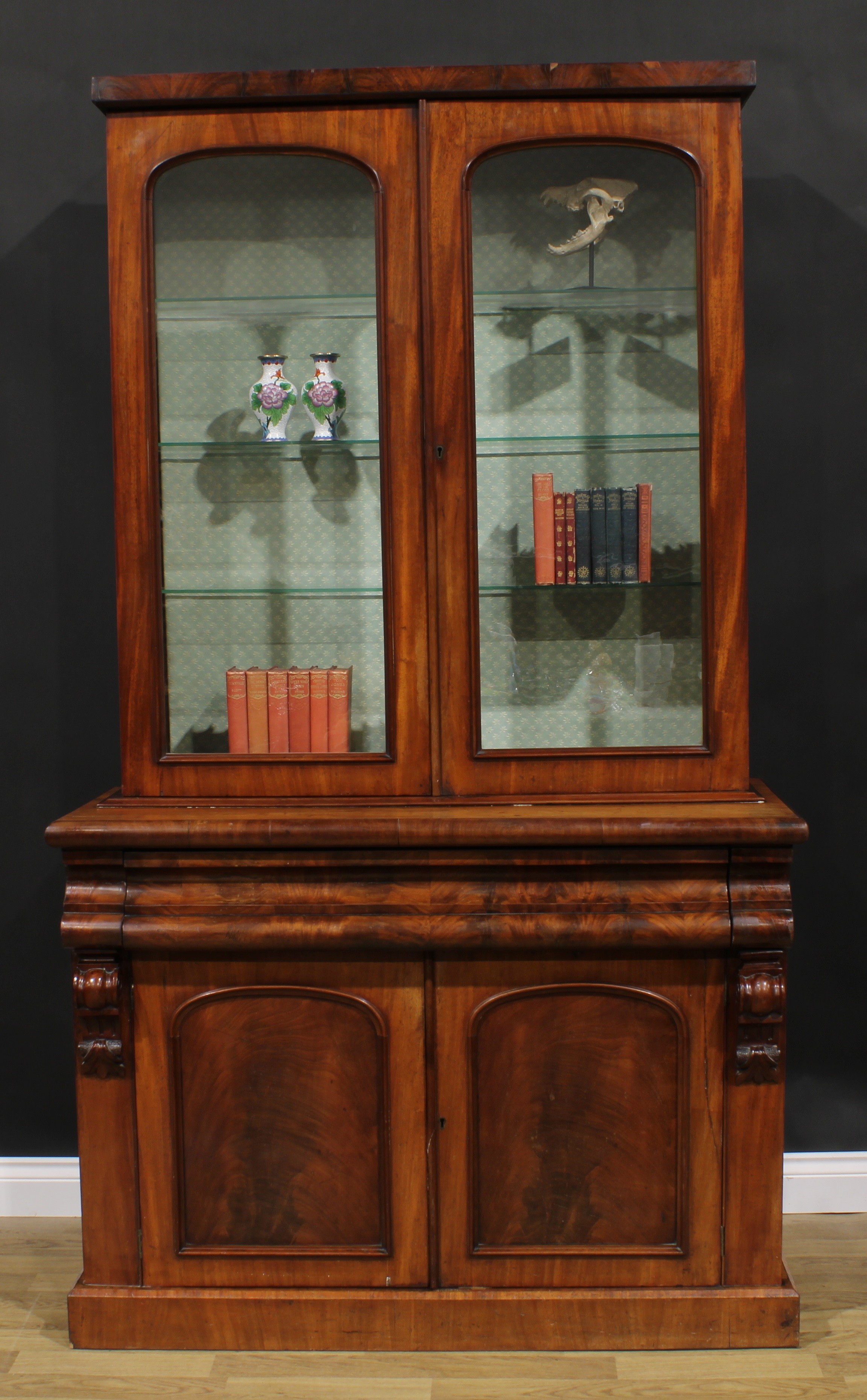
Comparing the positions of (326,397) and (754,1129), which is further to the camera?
(326,397)

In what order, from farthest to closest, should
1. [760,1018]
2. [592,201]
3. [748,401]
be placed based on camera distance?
[748,401] < [592,201] < [760,1018]

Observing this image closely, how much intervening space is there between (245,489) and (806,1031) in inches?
68.8

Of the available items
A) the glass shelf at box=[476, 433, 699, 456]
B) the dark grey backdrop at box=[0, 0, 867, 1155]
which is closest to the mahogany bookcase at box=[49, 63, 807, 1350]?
the glass shelf at box=[476, 433, 699, 456]

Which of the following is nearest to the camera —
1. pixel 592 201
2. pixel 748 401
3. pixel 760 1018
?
pixel 760 1018

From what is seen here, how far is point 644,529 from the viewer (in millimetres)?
2244

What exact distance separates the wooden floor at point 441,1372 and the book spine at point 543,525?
4.69ft

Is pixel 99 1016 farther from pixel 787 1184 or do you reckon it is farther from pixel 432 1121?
pixel 787 1184

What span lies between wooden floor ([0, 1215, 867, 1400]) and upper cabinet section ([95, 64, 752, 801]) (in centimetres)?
102

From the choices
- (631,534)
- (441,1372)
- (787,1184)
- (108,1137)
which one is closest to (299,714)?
(631,534)

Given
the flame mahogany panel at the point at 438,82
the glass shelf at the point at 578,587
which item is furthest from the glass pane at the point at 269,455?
the glass shelf at the point at 578,587

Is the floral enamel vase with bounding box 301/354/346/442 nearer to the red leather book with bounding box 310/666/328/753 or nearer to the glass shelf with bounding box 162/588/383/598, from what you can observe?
the glass shelf with bounding box 162/588/383/598

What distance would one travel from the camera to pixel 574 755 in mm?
2193

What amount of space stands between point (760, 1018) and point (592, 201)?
1.52m

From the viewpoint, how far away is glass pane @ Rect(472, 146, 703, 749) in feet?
7.18
